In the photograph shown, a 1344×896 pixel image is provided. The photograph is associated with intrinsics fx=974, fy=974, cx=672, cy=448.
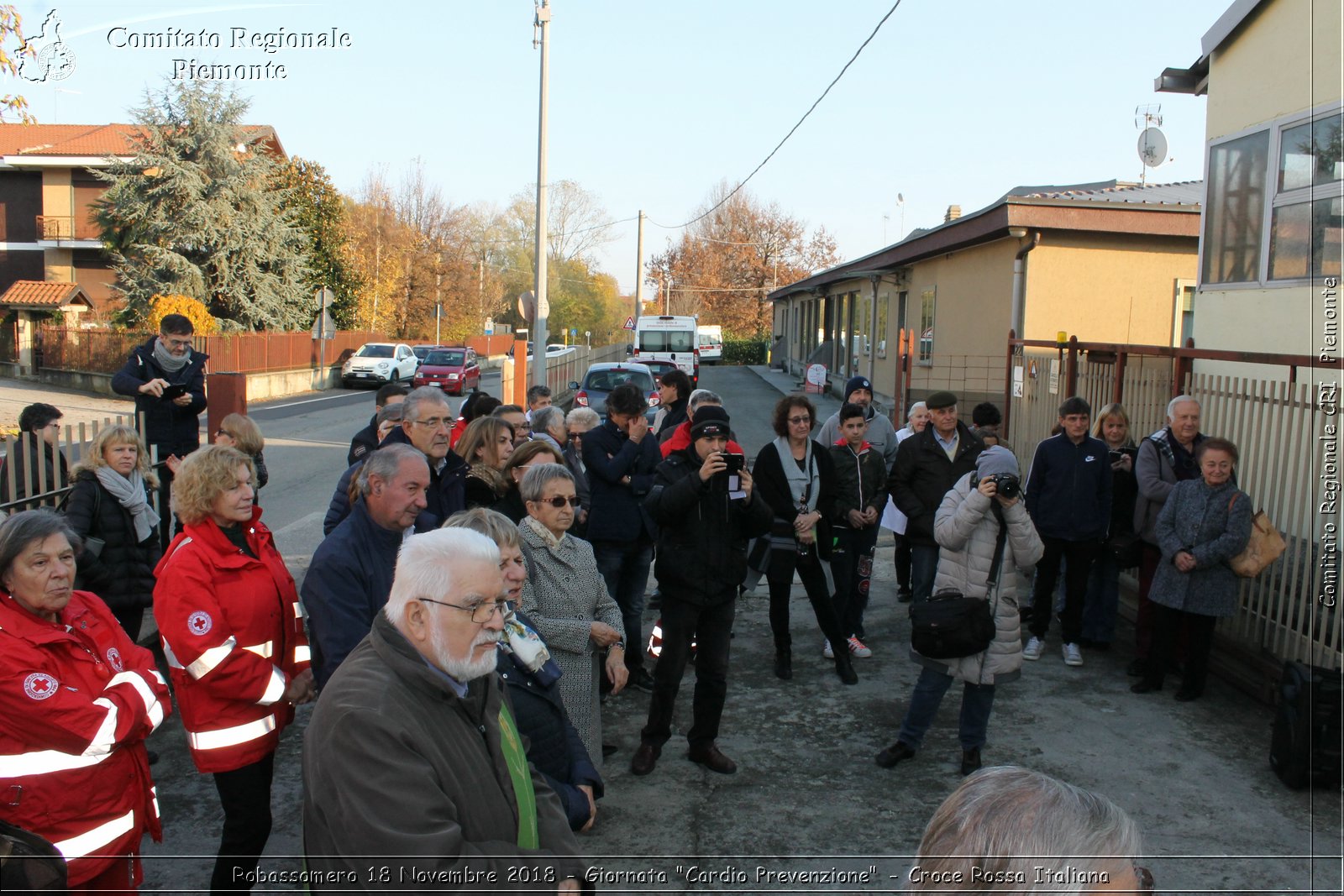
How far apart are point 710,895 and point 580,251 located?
234ft

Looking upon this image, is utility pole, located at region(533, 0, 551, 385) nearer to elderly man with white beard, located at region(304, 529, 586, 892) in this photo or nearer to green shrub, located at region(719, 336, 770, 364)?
elderly man with white beard, located at region(304, 529, 586, 892)

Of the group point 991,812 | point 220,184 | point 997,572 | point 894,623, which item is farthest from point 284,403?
point 991,812

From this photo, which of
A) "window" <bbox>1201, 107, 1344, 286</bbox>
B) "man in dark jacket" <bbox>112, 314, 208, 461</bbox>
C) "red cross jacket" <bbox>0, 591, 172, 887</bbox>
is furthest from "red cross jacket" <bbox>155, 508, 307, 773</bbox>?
"window" <bbox>1201, 107, 1344, 286</bbox>

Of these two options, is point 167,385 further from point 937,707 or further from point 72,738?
point 937,707

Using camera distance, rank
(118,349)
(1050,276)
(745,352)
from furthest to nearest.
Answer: (745,352), (118,349), (1050,276)

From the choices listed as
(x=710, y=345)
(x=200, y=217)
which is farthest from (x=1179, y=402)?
(x=710, y=345)

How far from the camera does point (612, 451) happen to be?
6.64 metres

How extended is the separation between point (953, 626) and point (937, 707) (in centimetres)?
51

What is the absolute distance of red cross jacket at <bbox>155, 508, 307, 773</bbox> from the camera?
338 centimetres

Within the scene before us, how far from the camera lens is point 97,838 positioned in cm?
307

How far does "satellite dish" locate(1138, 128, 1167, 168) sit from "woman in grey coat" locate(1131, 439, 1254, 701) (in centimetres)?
1251

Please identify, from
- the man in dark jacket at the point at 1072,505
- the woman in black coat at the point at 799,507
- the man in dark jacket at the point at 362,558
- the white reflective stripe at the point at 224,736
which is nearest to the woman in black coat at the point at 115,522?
the white reflective stripe at the point at 224,736

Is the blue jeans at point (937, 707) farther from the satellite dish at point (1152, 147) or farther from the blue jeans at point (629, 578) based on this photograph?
the satellite dish at point (1152, 147)

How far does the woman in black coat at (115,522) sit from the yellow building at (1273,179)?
7794 mm
